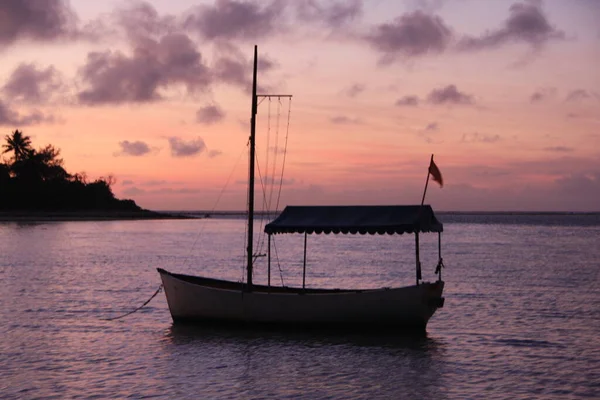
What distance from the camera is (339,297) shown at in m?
20.8

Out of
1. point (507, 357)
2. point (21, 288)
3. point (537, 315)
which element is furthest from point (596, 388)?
point (21, 288)

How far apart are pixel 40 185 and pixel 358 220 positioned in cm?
12272

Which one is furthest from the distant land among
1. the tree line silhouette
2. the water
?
the water

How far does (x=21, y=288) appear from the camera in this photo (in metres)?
34.0

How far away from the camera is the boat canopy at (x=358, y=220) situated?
67.5ft

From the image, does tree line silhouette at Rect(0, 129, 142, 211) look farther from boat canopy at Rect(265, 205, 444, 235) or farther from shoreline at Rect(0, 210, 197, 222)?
boat canopy at Rect(265, 205, 444, 235)

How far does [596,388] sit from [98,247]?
5875cm

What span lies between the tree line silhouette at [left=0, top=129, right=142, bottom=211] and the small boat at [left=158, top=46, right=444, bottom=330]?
11512cm

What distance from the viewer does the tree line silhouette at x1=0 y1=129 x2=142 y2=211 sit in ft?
418

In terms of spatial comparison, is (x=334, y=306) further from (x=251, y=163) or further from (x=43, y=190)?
(x=43, y=190)

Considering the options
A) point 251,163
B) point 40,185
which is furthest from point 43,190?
point 251,163

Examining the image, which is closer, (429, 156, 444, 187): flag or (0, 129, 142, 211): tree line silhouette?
(429, 156, 444, 187): flag

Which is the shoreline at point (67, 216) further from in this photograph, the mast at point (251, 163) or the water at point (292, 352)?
the mast at point (251, 163)

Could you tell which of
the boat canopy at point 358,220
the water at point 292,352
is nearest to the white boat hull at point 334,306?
the water at point 292,352
